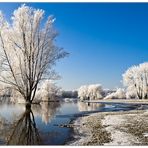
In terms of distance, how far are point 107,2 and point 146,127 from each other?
15.5 feet

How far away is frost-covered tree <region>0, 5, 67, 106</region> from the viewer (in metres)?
18.5

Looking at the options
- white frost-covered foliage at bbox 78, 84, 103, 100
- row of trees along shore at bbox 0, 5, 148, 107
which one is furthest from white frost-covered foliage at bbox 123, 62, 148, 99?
row of trees along shore at bbox 0, 5, 148, 107

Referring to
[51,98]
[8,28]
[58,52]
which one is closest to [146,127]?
[58,52]

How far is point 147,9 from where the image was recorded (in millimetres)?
11133

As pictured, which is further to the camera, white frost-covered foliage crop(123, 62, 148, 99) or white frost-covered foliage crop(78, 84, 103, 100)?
white frost-covered foliage crop(123, 62, 148, 99)

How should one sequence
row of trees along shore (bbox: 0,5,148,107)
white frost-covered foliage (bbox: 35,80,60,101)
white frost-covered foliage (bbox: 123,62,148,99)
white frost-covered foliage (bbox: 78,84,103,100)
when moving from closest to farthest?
row of trees along shore (bbox: 0,5,148,107), white frost-covered foliage (bbox: 78,84,103,100), white frost-covered foliage (bbox: 123,62,148,99), white frost-covered foliage (bbox: 35,80,60,101)

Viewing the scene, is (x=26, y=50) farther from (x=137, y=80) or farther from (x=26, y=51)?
(x=137, y=80)

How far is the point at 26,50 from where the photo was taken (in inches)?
746

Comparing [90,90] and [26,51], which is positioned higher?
[26,51]

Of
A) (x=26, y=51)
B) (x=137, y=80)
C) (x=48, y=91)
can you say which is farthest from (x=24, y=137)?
(x=48, y=91)

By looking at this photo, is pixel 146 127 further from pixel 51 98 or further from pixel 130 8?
pixel 51 98

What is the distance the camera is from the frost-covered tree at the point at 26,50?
18469mm

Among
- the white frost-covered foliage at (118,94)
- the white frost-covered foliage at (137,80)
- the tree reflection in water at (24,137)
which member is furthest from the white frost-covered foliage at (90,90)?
the tree reflection in water at (24,137)

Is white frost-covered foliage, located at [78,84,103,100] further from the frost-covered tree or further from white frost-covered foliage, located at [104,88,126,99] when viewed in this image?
the frost-covered tree
